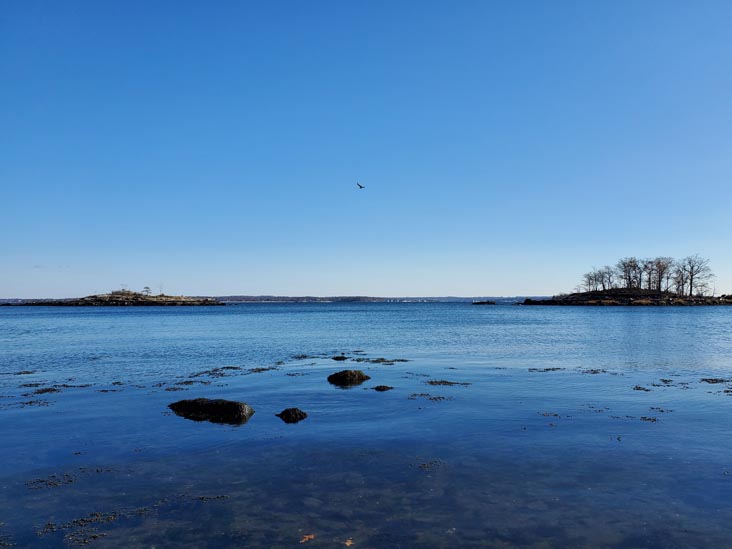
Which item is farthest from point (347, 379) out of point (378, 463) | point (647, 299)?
point (647, 299)

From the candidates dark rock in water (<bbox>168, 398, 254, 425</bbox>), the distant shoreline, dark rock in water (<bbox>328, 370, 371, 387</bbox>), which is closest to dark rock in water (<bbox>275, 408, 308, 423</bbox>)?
dark rock in water (<bbox>168, 398, 254, 425</bbox>)

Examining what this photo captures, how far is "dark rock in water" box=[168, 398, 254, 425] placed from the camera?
19.5 m

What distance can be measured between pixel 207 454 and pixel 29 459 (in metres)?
5.40

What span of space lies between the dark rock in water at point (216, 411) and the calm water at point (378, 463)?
26.3 inches

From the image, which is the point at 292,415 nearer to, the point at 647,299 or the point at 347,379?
the point at 347,379

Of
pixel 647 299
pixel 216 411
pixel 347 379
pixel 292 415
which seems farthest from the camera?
pixel 647 299

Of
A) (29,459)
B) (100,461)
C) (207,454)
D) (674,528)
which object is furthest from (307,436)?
(674,528)

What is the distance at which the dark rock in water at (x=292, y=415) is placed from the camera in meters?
19.5

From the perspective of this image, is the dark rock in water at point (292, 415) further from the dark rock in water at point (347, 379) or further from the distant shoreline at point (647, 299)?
the distant shoreline at point (647, 299)

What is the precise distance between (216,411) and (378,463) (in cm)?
886

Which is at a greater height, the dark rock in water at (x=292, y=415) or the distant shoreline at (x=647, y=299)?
the distant shoreline at (x=647, y=299)

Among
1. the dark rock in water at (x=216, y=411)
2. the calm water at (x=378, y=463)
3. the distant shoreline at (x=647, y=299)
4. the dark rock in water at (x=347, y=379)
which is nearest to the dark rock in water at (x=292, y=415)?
the calm water at (x=378, y=463)

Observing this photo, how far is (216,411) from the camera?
20.0 m

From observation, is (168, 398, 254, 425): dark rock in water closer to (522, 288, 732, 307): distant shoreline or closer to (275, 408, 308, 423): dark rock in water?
(275, 408, 308, 423): dark rock in water
